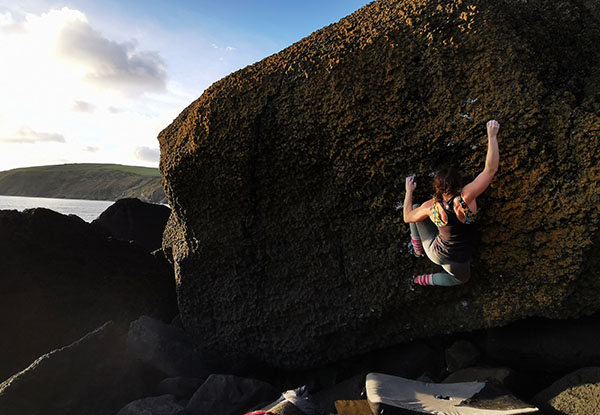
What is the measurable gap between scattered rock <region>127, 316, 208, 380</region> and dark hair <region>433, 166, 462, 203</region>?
3.88m

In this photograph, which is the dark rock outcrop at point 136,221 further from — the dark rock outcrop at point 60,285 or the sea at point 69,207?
the sea at point 69,207

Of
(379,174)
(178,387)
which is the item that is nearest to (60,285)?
(178,387)

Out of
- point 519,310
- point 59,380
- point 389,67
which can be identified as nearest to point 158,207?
point 59,380

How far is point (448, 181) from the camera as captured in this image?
4156 mm

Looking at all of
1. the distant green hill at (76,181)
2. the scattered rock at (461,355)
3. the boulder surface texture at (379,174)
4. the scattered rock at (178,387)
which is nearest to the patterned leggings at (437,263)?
the boulder surface texture at (379,174)

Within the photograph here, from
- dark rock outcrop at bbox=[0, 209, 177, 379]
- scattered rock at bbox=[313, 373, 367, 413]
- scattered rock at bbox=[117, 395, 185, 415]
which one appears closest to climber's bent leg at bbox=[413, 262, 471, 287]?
scattered rock at bbox=[313, 373, 367, 413]

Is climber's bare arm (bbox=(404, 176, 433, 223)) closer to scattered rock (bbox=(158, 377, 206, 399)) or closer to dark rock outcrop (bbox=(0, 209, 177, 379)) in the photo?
scattered rock (bbox=(158, 377, 206, 399))

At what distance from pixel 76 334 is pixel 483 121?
6316mm

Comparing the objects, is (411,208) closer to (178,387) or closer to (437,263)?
(437,263)

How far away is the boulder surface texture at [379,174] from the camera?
13.7ft

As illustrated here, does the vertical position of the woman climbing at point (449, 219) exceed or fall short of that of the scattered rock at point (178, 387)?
it exceeds it

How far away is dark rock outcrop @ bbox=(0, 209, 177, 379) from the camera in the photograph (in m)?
6.66

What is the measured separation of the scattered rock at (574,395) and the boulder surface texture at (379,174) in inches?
23.5

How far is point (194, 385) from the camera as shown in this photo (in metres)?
5.55
